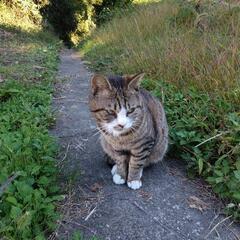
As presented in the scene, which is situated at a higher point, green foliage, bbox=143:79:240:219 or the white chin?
the white chin

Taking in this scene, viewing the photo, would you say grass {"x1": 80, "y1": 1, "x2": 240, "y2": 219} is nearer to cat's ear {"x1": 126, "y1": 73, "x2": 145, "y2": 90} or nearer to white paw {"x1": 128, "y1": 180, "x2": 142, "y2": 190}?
white paw {"x1": 128, "y1": 180, "x2": 142, "y2": 190}

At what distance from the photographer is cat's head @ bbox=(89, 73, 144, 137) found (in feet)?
8.32

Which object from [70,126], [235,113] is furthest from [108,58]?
[235,113]

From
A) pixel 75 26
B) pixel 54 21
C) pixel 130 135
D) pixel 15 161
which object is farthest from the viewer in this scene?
pixel 75 26

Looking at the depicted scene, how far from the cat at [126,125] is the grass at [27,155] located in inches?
18.8

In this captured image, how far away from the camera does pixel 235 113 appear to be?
121 inches

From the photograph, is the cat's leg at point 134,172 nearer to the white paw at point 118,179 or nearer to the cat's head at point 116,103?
the white paw at point 118,179

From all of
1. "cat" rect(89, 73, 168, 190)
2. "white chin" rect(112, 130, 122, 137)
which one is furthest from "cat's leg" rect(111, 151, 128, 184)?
"white chin" rect(112, 130, 122, 137)

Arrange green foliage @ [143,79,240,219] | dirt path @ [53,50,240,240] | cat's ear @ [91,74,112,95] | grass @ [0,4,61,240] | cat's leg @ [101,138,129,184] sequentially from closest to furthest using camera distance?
grass @ [0,4,61,240], dirt path @ [53,50,240,240], cat's ear @ [91,74,112,95], green foliage @ [143,79,240,219], cat's leg @ [101,138,129,184]

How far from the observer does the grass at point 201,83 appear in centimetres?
285

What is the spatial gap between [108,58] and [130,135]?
4.77 m

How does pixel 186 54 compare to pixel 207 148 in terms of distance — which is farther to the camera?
pixel 186 54

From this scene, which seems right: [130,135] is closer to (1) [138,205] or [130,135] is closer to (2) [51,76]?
(1) [138,205]

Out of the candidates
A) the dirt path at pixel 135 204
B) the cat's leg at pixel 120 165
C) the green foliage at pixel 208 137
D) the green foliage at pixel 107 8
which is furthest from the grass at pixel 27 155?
the green foliage at pixel 107 8
